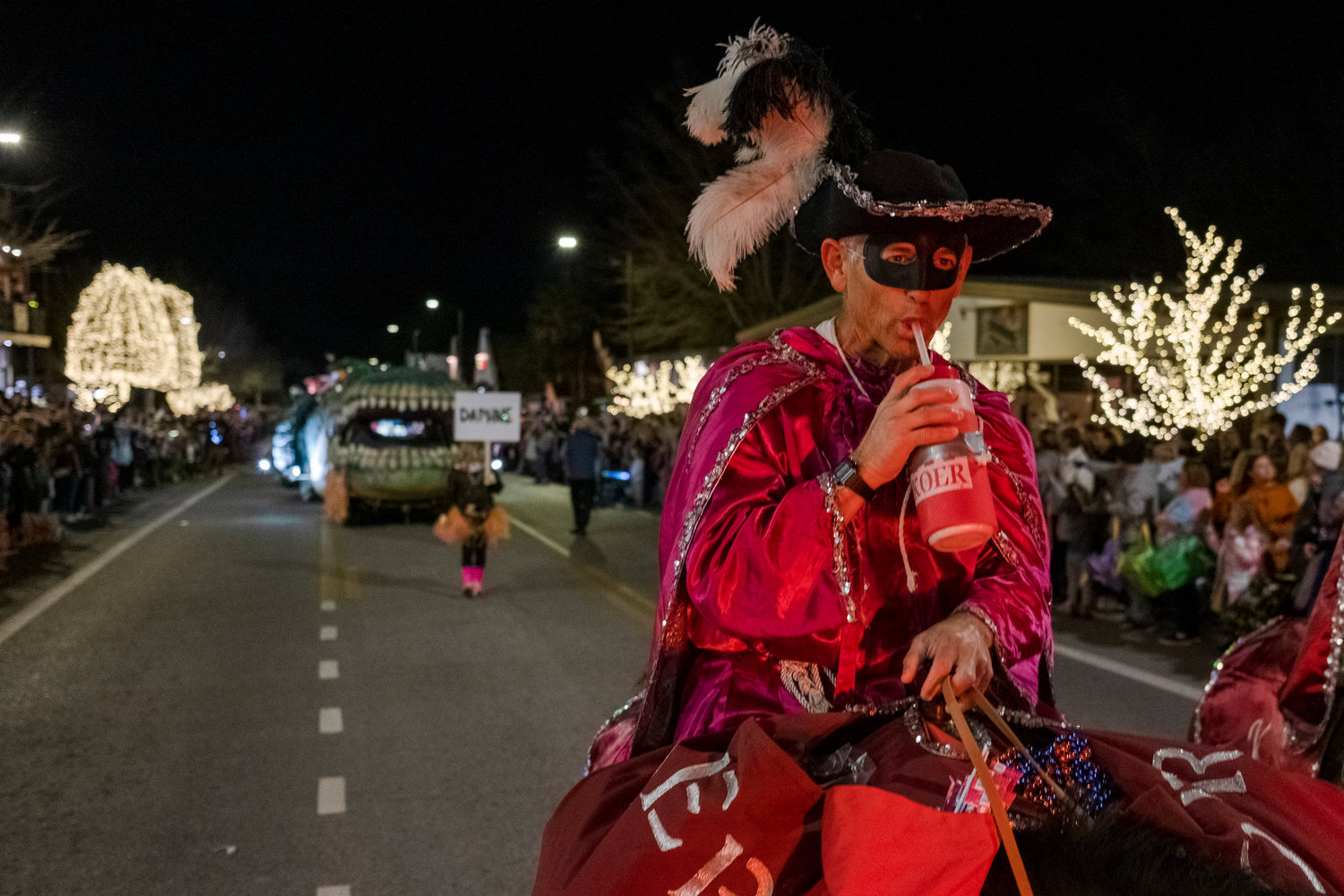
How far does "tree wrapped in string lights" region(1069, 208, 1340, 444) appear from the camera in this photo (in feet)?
53.0

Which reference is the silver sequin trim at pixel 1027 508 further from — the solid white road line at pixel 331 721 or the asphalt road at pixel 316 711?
the solid white road line at pixel 331 721

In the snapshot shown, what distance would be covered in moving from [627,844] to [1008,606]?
2.81 ft

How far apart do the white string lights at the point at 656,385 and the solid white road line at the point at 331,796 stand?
945 inches

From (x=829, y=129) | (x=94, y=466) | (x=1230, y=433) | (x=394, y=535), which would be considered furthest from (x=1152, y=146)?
(x=829, y=129)

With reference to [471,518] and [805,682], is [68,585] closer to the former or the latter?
[471,518]

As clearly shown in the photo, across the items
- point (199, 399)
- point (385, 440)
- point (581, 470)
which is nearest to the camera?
point (581, 470)

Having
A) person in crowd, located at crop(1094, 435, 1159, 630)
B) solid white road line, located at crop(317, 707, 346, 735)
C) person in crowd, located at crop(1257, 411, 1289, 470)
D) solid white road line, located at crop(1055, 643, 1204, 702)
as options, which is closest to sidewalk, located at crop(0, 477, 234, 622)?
solid white road line, located at crop(317, 707, 346, 735)

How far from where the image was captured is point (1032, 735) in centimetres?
196

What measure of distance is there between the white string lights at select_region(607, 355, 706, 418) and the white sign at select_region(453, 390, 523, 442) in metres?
13.9

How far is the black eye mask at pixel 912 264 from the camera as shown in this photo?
220cm

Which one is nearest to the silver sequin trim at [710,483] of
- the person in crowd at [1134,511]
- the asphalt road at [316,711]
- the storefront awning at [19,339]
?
the asphalt road at [316,711]

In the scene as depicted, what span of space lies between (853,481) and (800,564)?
0.55 feet

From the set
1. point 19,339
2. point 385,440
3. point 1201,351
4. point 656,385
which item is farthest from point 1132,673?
point 19,339

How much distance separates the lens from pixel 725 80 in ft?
7.97
